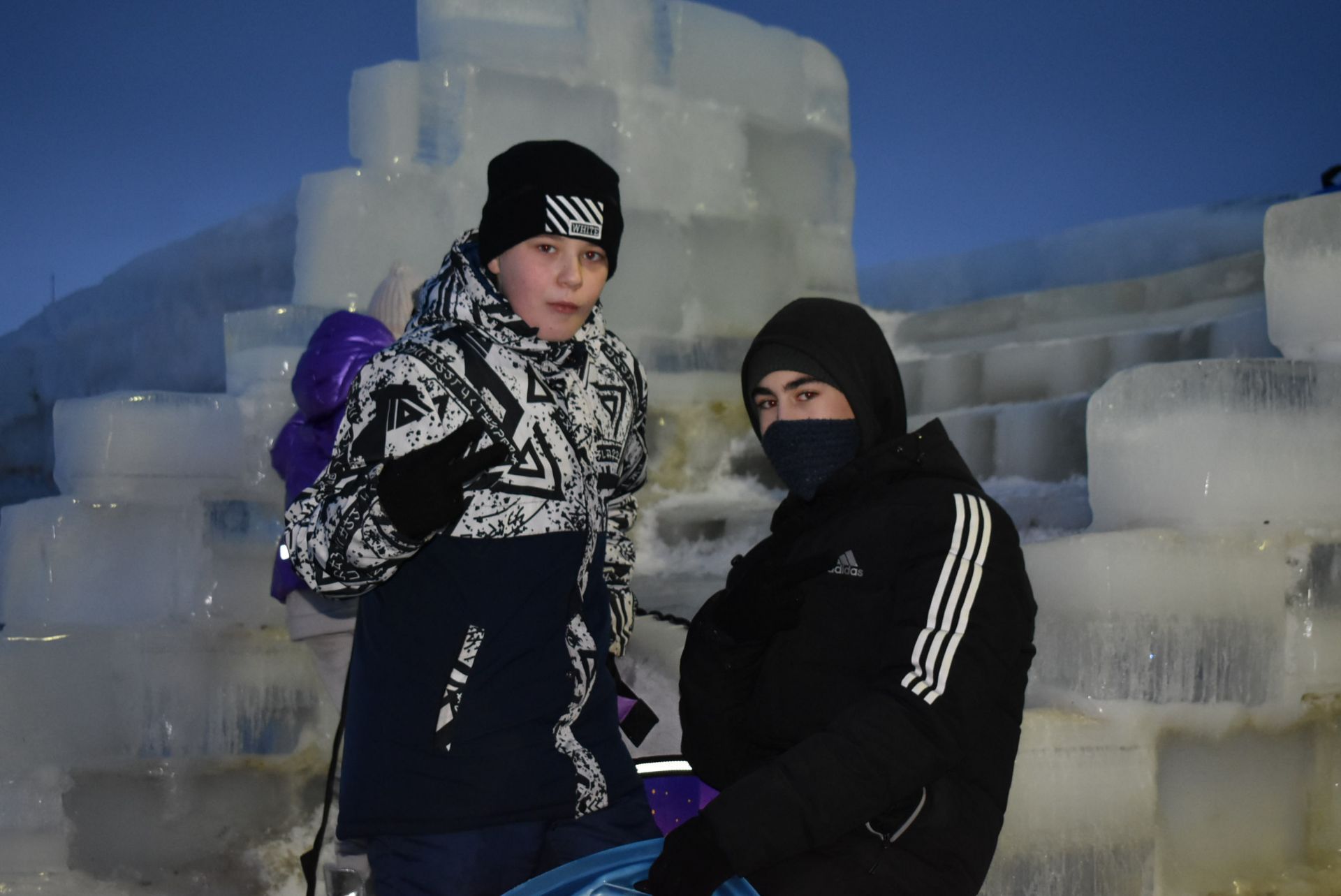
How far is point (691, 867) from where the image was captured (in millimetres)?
1604

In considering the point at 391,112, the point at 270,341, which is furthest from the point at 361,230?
the point at 270,341

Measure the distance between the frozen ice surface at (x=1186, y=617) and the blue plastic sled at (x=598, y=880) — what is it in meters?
1.97

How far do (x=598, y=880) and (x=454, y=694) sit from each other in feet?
1.03

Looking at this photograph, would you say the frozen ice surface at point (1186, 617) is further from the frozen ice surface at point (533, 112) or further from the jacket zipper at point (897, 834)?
the frozen ice surface at point (533, 112)

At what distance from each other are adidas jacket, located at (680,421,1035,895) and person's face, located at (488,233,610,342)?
457 millimetres

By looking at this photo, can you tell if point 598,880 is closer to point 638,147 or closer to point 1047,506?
point 1047,506

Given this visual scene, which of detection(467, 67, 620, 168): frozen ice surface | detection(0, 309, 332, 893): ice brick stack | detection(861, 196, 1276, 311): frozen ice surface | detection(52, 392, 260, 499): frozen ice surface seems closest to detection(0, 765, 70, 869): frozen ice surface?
detection(0, 309, 332, 893): ice brick stack

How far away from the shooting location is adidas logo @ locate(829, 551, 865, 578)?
1859mm

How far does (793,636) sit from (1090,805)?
1.75 meters

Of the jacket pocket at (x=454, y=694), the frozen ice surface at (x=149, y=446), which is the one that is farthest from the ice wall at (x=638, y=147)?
the jacket pocket at (x=454, y=694)

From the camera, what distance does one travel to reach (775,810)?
5.38ft

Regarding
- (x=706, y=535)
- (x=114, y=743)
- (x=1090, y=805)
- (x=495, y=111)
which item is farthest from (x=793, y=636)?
(x=495, y=111)

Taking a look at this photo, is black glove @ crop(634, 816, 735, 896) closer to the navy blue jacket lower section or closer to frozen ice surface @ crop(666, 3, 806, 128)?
the navy blue jacket lower section

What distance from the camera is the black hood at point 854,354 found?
1950mm
